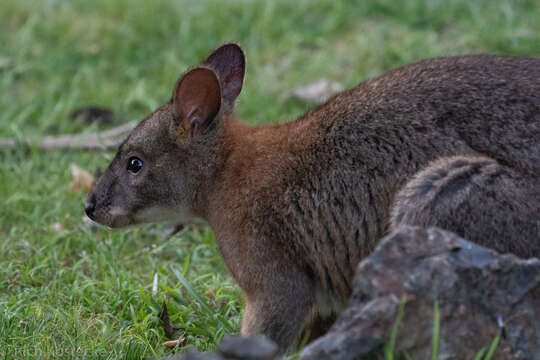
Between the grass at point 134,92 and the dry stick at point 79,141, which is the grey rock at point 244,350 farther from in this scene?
the dry stick at point 79,141

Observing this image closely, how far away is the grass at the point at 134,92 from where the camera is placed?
572 centimetres

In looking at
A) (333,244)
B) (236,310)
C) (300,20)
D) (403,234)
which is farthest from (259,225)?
(300,20)

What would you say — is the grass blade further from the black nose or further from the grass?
the black nose

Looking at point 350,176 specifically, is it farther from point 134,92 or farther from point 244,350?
point 134,92

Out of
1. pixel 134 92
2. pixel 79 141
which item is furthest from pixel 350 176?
pixel 134 92

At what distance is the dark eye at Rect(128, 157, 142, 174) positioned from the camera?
595cm

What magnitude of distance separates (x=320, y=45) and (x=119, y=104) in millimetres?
2266

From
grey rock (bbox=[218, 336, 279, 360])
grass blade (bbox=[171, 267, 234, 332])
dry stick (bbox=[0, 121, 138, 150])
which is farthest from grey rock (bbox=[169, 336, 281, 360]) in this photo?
dry stick (bbox=[0, 121, 138, 150])

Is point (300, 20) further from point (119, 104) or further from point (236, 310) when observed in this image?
point (236, 310)

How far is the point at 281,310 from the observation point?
5.19 meters

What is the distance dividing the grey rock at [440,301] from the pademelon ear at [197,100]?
6.37 ft

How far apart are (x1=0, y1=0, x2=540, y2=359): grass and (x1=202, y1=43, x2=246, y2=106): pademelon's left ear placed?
4.04 ft

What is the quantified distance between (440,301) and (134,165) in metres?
2.52

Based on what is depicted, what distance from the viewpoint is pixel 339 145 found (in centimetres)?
532
